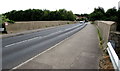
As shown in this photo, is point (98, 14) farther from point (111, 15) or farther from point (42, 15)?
point (42, 15)

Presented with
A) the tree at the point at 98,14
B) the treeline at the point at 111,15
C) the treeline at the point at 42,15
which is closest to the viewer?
the treeline at the point at 111,15

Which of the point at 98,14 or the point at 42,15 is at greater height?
the point at 42,15

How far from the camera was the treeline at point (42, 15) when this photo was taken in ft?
274

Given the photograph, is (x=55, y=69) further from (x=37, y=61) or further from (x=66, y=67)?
(x=37, y=61)

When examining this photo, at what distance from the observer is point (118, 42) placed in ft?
23.4

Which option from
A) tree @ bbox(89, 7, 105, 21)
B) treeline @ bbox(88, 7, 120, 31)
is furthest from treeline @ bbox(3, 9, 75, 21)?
treeline @ bbox(88, 7, 120, 31)

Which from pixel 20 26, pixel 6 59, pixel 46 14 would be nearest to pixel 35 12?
pixel 46 14

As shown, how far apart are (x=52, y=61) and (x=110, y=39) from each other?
13.7 ft

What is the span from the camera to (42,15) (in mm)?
91875

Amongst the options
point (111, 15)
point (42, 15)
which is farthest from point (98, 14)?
point (42, 15)

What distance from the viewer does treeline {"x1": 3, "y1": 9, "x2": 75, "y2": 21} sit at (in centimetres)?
8355

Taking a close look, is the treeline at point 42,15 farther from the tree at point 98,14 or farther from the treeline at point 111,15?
the treeline at point 111,15

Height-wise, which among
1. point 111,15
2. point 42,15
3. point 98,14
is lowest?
point 111,15

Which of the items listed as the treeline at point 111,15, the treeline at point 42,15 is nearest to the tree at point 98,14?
the treeline at point 111,15
